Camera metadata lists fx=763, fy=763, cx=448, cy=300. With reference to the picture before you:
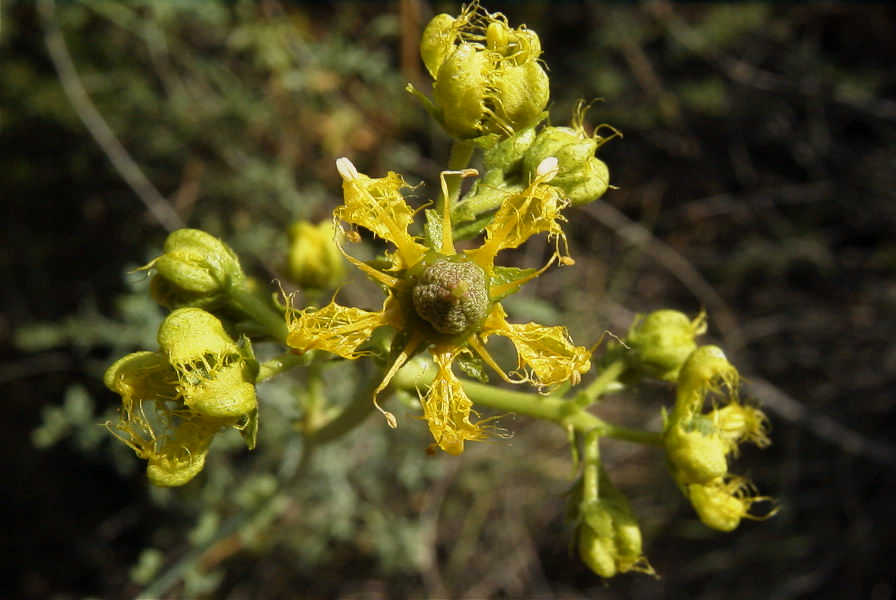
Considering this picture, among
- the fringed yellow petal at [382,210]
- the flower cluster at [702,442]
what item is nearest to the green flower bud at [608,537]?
the flower cluster at [702,442]

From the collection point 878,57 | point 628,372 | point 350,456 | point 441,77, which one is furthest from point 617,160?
point 441,77

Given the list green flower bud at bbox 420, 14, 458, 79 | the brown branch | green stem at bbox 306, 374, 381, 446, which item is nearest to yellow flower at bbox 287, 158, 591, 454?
green stem at bbox 306, 374, 381, 446

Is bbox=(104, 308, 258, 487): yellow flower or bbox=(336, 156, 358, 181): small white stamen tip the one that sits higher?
bbox=(336, 156, 358, 181): small white stamen tip

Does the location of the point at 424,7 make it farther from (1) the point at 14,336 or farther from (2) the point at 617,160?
(1) the point at 14,336

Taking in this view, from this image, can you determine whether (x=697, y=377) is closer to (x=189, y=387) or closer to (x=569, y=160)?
(x=569, y=160)

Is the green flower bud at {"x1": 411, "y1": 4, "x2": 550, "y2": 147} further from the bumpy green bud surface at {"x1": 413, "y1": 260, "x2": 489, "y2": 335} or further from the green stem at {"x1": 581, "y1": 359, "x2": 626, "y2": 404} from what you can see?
the green stem at {"x1": 581, "y1": 359, "x2": 626, "y2": 404}

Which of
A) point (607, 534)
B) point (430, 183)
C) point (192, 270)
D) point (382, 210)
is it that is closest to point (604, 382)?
point (607, 534)
